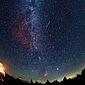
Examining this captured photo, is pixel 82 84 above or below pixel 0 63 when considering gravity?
below

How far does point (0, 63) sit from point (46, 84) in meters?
11.1

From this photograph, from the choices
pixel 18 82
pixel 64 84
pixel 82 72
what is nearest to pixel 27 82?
pixel 18 82

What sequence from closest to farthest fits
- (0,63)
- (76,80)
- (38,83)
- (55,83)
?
1. (0,63)
2. (76,80)
3. (55,83)
4. (38,83)

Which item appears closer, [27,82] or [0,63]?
[0,63]

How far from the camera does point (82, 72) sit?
33781mm

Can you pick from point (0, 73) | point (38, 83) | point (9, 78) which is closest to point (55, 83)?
point (38, 83)

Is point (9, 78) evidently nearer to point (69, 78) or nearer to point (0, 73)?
point (0, 73)

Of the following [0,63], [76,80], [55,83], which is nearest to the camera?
[0,63]

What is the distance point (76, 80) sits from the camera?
3256cm

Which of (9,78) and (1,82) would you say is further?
(9,78)

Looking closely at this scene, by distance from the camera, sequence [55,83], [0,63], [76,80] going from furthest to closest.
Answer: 1. [55,83]
2. [76,80]
3. [0,63]

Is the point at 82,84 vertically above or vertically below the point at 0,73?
below

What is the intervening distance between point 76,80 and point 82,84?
1.30 metres

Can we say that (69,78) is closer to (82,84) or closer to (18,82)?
(82,84)
